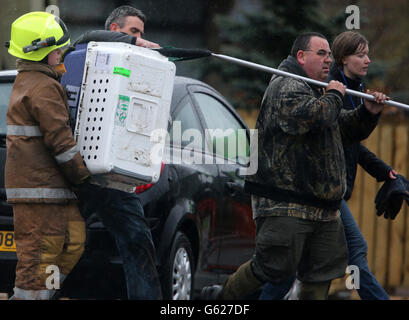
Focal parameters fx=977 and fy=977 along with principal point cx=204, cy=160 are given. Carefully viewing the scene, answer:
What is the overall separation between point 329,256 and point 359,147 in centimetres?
112

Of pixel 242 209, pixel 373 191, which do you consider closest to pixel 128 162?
pixel 242 209

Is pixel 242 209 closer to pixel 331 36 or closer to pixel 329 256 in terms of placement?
pixel 329 256

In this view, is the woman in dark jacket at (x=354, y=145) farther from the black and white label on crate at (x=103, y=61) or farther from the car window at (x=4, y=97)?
the car window at (x=4, y=97)

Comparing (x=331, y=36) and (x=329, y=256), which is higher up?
(x=331, y=36)

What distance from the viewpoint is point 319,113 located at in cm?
563

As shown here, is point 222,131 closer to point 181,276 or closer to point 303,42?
point 181,276

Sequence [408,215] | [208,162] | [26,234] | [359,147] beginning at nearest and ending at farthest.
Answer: [26,234] < [359,147] < [208,162] < [408,215]

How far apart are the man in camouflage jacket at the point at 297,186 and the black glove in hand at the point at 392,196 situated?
910mm

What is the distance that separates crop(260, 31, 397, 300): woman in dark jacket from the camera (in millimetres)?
6559

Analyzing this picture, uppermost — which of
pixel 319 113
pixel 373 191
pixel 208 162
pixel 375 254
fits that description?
pixel 319 113

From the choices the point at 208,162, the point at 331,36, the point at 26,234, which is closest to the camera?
the point at 26,234

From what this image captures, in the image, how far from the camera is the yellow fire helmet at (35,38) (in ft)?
18.0

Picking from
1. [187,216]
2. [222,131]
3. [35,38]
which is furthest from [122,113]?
[222,131]

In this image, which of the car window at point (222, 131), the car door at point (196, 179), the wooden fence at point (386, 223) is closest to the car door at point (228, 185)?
the car window at point (222, 131)
